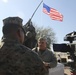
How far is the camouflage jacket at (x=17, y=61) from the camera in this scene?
95.0 inches

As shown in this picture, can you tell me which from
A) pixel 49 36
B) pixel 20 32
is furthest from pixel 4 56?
pixel 49 36

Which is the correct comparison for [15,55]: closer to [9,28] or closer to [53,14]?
[9,28]

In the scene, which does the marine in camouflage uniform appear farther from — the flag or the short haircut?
the flag

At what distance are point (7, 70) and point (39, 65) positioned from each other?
326 mm

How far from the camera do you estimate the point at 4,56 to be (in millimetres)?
2479

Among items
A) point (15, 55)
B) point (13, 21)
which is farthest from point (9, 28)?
point (15, 55)

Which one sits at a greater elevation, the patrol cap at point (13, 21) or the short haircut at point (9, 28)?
the patrol cap at point (13, 21)

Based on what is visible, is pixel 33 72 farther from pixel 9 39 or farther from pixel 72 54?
pixel 72 54

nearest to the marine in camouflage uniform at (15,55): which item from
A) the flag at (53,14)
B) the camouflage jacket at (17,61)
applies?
the camouflage jacket at (17,61)

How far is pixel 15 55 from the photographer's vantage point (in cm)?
246

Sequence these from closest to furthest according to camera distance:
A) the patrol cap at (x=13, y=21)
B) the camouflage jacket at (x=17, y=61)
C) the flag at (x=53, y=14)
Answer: the camouflage jacket at (x=17, y=61) → the patrol cap at (x=13, y=21) → the flag at (x=53, y=14)

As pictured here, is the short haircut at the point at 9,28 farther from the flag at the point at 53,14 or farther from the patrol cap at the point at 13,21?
the flag at the point at 53,14

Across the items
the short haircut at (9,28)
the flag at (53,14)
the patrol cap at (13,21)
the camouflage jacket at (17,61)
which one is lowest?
the camouflage jacket at (17,61)

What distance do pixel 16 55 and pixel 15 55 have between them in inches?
0.4
